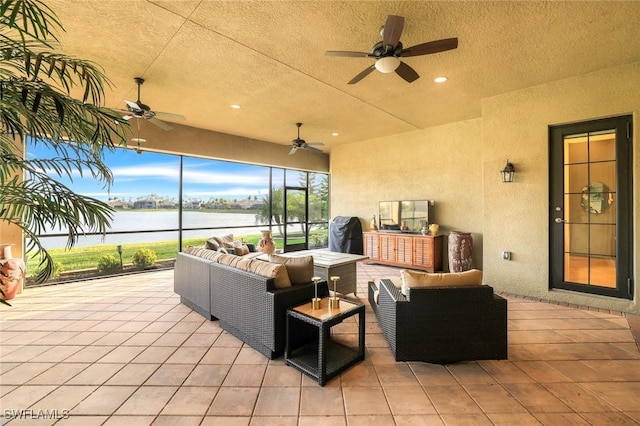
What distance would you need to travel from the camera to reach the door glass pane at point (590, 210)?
12.4 feet

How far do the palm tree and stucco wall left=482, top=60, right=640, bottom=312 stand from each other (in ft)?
16.4

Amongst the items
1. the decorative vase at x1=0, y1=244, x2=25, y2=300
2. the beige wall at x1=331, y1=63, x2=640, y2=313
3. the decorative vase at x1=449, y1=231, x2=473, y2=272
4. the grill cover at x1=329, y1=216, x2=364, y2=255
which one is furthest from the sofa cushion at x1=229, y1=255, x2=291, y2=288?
the grill cover at x1=329, y1=216, x2=364, y2=255

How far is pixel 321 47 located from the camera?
312 cm

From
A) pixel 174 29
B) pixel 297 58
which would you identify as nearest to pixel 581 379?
pixel 297 58

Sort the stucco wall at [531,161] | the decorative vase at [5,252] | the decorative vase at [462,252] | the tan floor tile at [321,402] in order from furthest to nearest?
the decorative vase at [462,252]
the decorative vase at [5,252]
the stucco wall at [531,161]
the tan floor tile at [321,402]

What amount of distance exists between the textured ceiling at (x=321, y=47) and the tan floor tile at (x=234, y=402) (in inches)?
125

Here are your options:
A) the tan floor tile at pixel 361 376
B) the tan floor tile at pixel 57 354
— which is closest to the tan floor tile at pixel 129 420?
the tan floor tile at pixel 57 354

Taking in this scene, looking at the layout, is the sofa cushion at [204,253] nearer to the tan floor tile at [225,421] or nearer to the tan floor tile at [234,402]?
the tan floor tile at [234,402]

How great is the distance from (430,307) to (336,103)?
3.68 meters

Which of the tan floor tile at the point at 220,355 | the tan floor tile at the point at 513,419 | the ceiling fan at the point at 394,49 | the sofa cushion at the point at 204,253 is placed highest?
the ceiling fan at the point at 394,49

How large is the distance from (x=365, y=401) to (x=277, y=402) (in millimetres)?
615

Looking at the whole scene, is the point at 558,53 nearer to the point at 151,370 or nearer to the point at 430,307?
the point at 430,307

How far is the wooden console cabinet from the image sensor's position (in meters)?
5.90

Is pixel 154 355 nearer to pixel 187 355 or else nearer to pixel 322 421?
pixel 187 355
